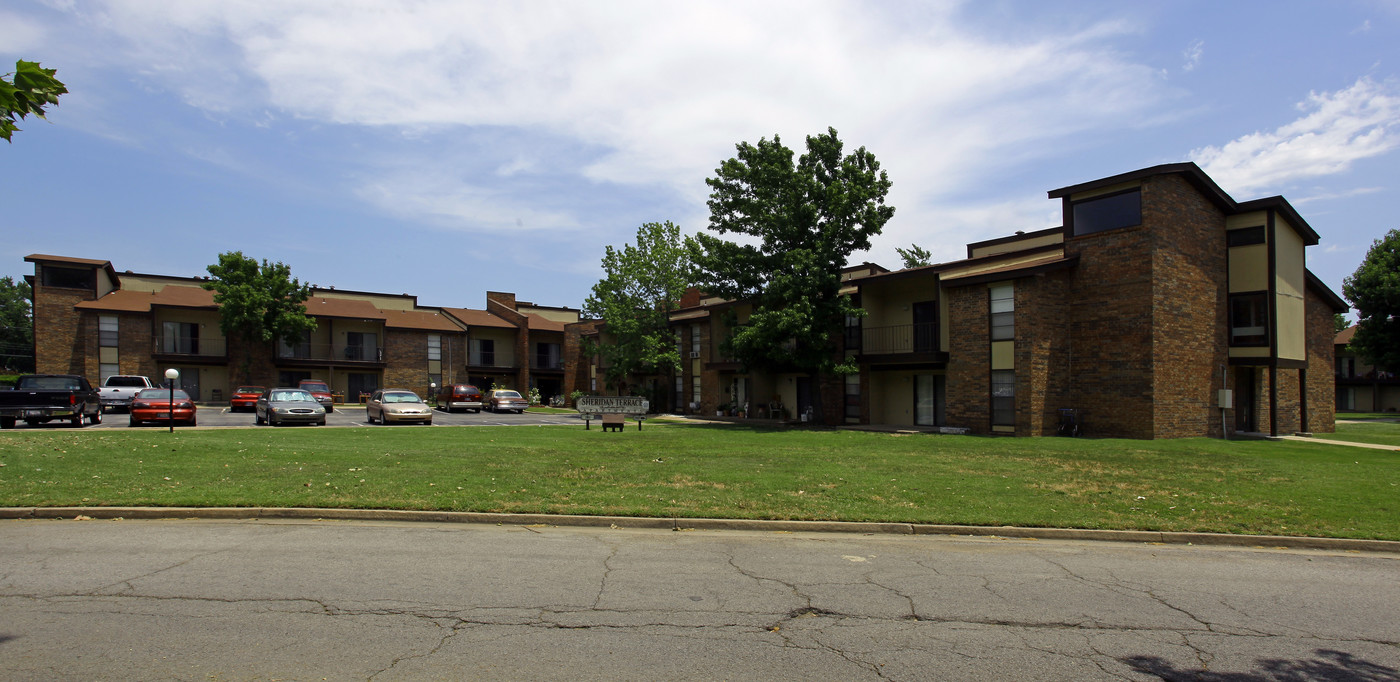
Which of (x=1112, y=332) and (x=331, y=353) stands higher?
(x=1112, y=332)

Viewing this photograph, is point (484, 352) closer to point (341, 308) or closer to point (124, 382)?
point (341, 308)

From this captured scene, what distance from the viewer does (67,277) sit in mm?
45344

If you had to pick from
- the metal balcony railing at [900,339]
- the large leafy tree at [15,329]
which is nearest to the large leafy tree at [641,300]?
the metal balcony railing at [900,339]

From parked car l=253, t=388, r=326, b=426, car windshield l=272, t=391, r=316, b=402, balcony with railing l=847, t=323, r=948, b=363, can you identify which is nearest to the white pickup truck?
parked car l=253, t=388, r=326, b=426

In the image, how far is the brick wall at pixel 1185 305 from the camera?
23.4 metres

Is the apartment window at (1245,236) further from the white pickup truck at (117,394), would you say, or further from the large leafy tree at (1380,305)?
the white pickup truck at (117,394)

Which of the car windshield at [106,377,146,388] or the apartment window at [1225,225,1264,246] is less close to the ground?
the apartment window at [1225,225,1264,246]

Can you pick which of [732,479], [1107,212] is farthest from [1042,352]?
[732,479]

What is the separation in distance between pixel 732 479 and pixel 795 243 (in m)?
19.5

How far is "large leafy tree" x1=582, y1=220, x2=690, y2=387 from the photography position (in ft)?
144

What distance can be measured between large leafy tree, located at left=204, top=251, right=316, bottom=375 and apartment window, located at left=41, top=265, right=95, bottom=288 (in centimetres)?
735

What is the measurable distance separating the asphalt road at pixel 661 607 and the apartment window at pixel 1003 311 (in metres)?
16.6

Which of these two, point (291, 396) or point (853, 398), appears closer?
point (291, 396)

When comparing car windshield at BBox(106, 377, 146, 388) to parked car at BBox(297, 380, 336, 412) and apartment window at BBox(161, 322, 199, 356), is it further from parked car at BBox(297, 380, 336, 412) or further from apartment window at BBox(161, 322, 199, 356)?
apartment window at BBox(161, 322, 199, 356)
